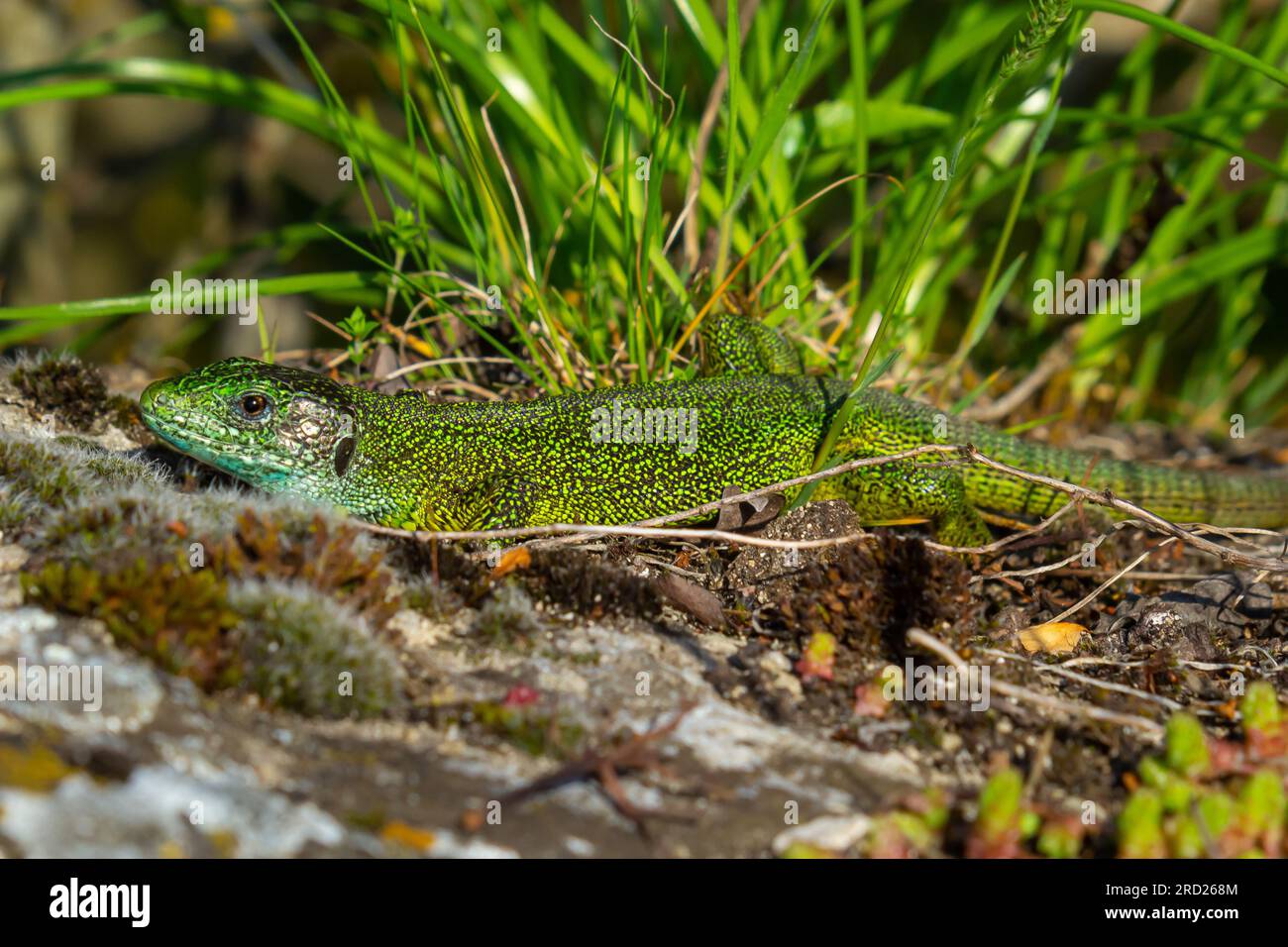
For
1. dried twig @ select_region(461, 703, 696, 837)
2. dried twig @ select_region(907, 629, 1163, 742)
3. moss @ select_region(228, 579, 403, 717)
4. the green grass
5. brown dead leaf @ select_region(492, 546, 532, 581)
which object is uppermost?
the green grass

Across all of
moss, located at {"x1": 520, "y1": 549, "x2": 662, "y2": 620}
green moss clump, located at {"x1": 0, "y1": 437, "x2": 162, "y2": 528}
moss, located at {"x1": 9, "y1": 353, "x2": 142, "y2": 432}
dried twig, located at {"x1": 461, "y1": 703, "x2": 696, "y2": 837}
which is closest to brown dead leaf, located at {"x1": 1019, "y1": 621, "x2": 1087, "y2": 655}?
moss, located at {"x1": 520, "y1": 549, "x2": 662, "y2": 620}

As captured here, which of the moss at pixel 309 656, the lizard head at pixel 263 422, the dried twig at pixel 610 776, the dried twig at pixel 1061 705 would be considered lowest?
the dried twig at pixel 610 776

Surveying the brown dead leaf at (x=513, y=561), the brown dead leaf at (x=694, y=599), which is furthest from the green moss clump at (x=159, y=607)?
the brown dead leaf at (x=694, y=599)

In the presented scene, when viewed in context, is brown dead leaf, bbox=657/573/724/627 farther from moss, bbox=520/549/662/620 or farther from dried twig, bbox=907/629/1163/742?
dried twig, bbox=907/629/1163/742

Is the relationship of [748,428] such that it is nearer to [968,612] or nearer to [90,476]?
[968,612]

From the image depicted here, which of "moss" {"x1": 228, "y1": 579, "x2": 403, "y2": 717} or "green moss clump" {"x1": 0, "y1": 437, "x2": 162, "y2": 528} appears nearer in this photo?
"moss" {"x1": 228, "y1": 579, "x2": 403, "y2": 717}

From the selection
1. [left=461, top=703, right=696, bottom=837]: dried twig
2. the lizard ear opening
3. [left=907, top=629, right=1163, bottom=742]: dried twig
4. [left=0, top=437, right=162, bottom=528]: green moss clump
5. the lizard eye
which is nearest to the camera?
[left=461, top=703, right=696, bottom=837]: dried twig

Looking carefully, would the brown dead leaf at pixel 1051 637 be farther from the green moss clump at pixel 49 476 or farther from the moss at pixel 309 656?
the green moss clump at pixel 49 476

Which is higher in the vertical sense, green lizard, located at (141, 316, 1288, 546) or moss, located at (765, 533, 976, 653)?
green lizard, located at (141, 316, 1288, 546)
